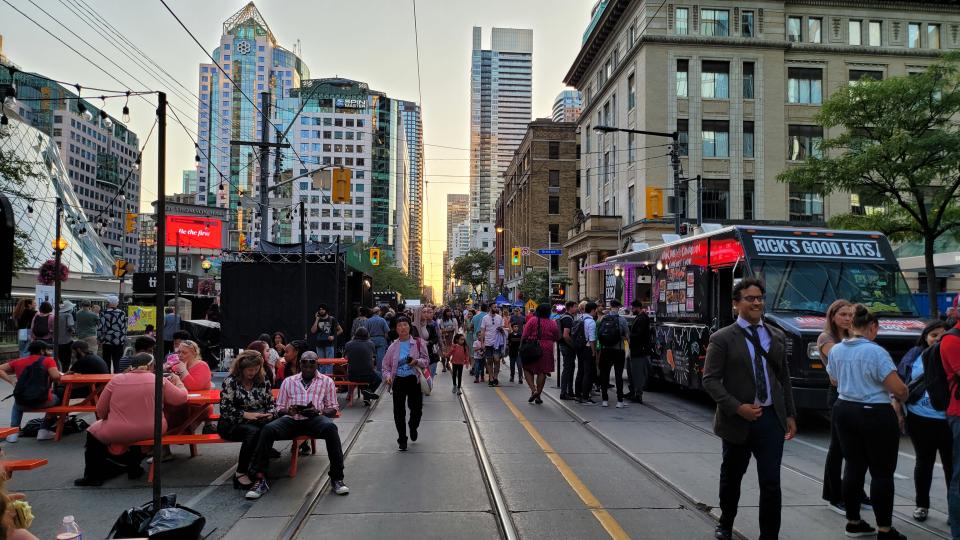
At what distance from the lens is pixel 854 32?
42.3 meters

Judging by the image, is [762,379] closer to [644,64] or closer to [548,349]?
[548,349]

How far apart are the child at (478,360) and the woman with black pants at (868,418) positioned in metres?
11.6

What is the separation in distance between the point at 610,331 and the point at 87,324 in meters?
11.9

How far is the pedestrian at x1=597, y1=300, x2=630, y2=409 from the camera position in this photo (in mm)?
12531

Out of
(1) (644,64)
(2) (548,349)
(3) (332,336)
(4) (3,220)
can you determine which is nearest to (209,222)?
(1) (644,64)

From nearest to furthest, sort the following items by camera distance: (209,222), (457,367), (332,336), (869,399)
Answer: (869,399)
(457,367)
(332,336)
(209,222)

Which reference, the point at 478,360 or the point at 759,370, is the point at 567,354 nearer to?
the point at 478,360

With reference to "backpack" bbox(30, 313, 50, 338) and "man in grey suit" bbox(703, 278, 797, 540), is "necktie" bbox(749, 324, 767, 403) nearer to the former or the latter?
"man in grey suit" bbox(703, 278, 797, 540)

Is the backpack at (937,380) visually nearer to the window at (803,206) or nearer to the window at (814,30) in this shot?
the window at (803,206)

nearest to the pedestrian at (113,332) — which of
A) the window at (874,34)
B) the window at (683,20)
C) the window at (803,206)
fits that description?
the window at (683,20)

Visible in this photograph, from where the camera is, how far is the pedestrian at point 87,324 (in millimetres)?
15797

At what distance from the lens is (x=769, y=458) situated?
15.9ft

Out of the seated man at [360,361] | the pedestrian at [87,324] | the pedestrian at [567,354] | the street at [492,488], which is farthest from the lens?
the pedestrian at [87,324]

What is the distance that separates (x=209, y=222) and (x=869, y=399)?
224 ft
